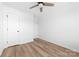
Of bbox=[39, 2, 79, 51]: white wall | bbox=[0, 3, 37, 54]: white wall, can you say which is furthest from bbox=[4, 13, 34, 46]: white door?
bbox=[39, 2, 79, 51]: white wall

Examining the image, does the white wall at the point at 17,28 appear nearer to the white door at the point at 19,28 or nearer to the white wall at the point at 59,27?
the white door at the point at 19,28

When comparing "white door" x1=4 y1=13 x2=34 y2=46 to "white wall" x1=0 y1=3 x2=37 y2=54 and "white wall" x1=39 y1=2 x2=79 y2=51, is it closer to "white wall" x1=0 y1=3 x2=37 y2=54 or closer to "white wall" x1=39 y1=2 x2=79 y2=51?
"white wall" x1=0 y1=3 x2=37 y2=54

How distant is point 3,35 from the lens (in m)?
1.33

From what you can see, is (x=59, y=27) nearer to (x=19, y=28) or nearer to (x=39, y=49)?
(x=39, y=49)

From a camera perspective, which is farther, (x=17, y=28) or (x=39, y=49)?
(x=39, y=49)

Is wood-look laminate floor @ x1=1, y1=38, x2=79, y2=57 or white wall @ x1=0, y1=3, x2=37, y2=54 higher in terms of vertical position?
white wall @ x1=0, y1=3, x2=37, y2=54

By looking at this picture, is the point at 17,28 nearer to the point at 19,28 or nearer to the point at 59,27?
the point at 19,28

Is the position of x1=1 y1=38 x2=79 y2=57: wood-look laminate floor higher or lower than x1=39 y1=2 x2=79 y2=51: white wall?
lower

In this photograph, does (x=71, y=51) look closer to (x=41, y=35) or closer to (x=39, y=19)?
(x=41, y=35)

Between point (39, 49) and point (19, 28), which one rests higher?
point (19, 28)

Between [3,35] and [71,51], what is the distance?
0.97 m

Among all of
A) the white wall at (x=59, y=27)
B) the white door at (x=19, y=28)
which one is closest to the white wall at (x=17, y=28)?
the white door at (x=19, y=28)

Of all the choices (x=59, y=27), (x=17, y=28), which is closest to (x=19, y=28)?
(x=17, y=28)

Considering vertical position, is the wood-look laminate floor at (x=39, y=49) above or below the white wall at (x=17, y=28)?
below
